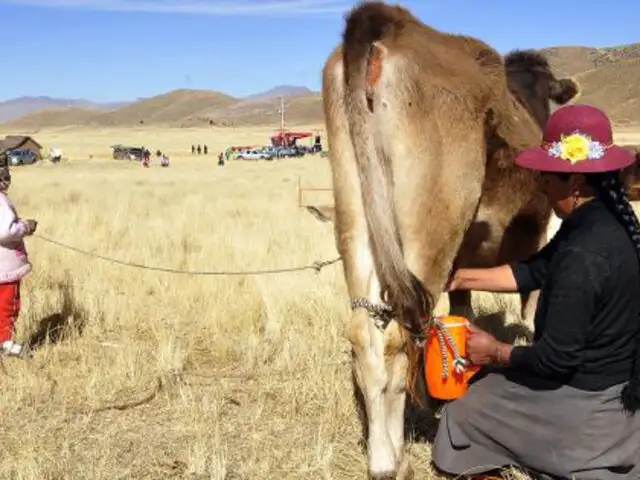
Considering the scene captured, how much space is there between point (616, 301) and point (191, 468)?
241cm

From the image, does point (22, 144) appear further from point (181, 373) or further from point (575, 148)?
point (575, 148)

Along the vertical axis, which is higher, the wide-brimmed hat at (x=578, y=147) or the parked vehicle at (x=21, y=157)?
the wide-brimmed hat at (x=578, y=147)

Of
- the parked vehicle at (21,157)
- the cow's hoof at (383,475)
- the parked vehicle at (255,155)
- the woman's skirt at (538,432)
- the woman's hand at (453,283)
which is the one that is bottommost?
the parked vehicle at (255,155)

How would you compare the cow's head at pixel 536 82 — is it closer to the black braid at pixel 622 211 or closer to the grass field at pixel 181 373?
the grass field at pixel 181 373

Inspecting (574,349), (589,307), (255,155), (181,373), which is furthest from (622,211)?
(255,155)

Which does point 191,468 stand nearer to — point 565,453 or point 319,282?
point 565,453

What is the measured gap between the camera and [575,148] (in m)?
3.62

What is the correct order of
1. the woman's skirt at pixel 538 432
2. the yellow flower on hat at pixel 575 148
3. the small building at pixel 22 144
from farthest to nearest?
the small building at pixel 22 144 < the woman's skirt at pixel 538 432 < the yellow flower on hat at pixel 575 148

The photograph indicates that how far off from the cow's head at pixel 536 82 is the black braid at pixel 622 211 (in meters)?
2.72

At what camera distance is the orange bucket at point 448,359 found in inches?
162

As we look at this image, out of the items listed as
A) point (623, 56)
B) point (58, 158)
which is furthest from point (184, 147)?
point (623, 56)

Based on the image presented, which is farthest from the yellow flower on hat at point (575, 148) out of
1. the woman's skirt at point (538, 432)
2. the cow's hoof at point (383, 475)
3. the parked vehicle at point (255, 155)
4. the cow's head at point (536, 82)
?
the parked vehicle at point (255, 155)

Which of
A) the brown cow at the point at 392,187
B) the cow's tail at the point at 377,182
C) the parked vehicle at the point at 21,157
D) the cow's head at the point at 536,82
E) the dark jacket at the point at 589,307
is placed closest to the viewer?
the dark jacket at the point at 589,307

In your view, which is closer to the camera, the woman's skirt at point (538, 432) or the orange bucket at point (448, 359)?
the woman's skirt at point (538, 432)
